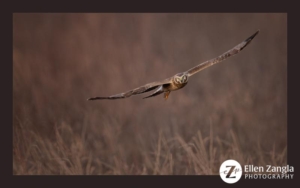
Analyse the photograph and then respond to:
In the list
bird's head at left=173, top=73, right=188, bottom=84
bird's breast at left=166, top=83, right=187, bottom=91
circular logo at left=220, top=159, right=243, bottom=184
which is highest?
bird's head at left=173, top=73, right=188, bottom=84

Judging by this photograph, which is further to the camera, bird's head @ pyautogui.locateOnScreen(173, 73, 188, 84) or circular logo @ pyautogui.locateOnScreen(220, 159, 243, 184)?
circular logo @ pyautogui.locateOnScreen(220, 159, 243, 184)

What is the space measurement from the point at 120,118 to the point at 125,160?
2.03 feet

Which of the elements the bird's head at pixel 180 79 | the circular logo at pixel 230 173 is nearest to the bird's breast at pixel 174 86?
the bird's head at pixel 180 79

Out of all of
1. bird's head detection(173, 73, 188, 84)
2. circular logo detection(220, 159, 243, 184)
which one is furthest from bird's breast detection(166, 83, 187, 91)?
circular logo detection(220, 159, 243, 184)

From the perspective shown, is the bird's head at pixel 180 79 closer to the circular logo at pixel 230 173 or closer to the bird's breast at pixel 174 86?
the bird's breast at pixel 174 86

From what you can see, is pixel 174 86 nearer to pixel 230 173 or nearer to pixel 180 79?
pixel 180 79

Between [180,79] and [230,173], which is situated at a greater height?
[180,79]

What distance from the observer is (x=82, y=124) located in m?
6.56

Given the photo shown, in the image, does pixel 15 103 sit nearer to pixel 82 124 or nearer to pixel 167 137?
pixel 82 124

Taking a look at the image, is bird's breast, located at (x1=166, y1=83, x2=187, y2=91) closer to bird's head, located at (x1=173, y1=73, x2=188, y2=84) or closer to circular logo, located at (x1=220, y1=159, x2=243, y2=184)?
bird's head, located at (x1=173, y1=73, x2=188, y2=84)

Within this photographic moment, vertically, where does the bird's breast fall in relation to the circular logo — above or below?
above

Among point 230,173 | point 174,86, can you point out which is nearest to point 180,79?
point 174,86

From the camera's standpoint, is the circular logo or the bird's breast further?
the circular logo

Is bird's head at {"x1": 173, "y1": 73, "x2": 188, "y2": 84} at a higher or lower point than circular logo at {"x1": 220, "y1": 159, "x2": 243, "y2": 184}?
higher
